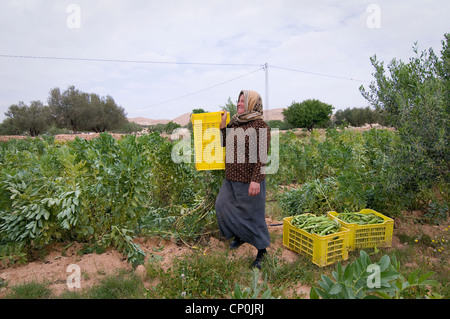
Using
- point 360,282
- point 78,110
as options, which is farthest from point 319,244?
point 78,110

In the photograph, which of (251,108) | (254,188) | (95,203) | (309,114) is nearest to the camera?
(254,188)

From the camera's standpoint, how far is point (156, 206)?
4207mm

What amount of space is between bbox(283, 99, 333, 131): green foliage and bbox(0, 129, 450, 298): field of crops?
36962mm

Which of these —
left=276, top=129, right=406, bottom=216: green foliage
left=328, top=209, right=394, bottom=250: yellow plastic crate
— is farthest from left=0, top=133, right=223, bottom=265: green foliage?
left=328, top=209, right=394, bottom=250: yellow plastic crate

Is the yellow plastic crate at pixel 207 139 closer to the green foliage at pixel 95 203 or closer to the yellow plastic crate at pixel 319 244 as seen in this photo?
the green foliage at pixel 95 203

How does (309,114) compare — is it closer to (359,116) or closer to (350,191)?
(359,116)

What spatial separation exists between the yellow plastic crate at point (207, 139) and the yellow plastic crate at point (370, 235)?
1.71m

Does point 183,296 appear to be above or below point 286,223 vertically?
below

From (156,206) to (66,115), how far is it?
33806mm

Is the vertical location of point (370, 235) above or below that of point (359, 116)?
below

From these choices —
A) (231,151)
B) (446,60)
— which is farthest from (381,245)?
(446,60)
